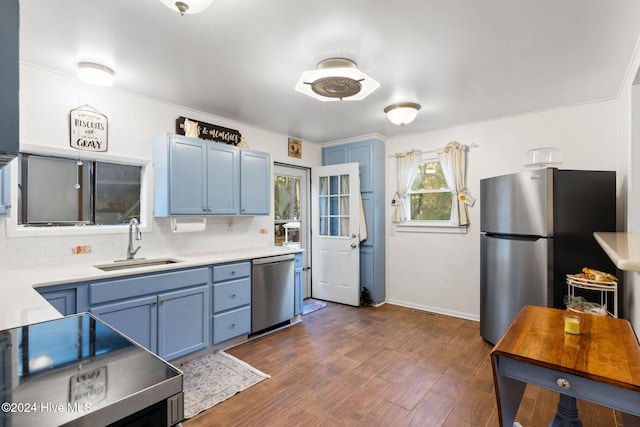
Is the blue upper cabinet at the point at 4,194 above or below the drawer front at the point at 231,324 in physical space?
above

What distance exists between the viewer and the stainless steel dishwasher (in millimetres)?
3396

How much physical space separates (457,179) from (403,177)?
2.49 ft

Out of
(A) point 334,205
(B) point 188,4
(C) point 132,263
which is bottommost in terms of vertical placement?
(C) point 132,263

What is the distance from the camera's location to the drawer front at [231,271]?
305cm

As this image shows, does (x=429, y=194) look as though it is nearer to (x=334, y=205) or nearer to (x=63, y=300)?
(x=334, y=205)

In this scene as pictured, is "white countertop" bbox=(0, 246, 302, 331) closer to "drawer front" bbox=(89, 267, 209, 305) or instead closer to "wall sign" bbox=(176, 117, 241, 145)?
"drawer front" bbox=(89, 267, 209, 305)

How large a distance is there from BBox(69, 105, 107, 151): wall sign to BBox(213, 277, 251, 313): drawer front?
64.7 inches

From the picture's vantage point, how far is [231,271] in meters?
3.18

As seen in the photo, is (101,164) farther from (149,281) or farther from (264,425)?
(264,425)

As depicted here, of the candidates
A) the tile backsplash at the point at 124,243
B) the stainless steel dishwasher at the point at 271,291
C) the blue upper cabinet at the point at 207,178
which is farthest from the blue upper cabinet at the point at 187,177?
the stainless steel dishwasher at the point at 271,291

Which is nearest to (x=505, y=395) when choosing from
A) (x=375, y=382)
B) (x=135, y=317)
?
(x=375, y=382)

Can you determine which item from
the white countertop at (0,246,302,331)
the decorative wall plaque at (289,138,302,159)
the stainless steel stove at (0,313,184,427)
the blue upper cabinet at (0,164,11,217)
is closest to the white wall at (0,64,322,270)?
the white countertop at (0,246,302,331)

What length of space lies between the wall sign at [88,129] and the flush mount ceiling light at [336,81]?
182cm

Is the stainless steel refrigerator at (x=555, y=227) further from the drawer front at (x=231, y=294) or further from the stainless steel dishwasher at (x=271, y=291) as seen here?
the drawer front at (x=231, y=294)
